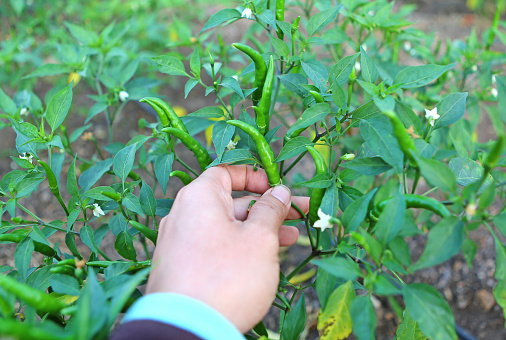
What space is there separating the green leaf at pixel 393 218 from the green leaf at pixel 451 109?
434mm

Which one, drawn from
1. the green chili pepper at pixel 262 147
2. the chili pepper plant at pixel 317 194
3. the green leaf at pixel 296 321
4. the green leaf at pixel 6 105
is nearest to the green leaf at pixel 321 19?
the chili pepper plant at pixel 317 194

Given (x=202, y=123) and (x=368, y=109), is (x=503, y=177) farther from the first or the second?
(x=202, y=123)

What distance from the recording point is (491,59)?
199 centimetres

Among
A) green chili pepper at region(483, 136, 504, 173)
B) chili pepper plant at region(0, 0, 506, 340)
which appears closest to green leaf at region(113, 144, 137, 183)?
chili pepper plant at region(0, 0, 506, 340)

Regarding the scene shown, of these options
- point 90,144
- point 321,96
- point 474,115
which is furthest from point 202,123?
point 90,144

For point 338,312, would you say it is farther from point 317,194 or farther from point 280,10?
point 280,10

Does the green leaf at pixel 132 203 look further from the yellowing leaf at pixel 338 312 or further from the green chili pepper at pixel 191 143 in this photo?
the yellowing leaf at pixel 338 312

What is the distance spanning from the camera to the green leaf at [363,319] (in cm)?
94

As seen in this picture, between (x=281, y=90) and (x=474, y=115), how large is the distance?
3.23ft

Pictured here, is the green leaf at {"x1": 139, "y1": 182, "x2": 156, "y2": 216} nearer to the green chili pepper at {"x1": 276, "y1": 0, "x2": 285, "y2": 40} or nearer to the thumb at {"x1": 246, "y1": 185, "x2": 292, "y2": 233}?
the thumb at {"x1": 246, "y1": 185, "x2": 292, "y2": 233}

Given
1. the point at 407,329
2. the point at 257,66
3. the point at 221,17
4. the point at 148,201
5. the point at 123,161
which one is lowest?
the point at 407,329

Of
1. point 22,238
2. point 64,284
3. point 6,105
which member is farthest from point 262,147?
point 6,105

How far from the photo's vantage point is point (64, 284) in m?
1.12

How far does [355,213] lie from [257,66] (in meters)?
0.63
